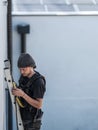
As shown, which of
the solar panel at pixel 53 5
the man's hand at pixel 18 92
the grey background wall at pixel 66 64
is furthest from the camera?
the solar panel at pixel 53 5

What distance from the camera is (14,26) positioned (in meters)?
6.59

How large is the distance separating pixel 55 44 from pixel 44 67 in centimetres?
38

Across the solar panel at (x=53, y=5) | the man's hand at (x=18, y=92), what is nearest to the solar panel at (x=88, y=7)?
the solar panel at (x=53, y=5)

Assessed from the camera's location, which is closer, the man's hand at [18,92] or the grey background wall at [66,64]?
the man's hand at [18,92]

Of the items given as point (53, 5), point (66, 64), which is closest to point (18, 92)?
point (66, 64)

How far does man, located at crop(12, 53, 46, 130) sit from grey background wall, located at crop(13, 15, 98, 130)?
1596mm

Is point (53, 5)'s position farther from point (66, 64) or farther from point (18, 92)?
point (18, 92)

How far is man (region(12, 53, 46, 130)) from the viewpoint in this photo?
495 cm

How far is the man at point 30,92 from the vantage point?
16.2ft

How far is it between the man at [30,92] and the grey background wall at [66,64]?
160 cm

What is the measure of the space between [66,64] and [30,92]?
1785mm

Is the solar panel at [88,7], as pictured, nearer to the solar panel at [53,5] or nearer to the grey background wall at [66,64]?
the solar panel at [53,5]

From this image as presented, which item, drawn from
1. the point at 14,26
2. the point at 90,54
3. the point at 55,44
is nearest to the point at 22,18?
the point at 14,26

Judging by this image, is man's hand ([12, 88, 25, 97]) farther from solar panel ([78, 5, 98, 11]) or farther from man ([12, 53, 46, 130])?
solar panel ([78, 5, 98, 11])
